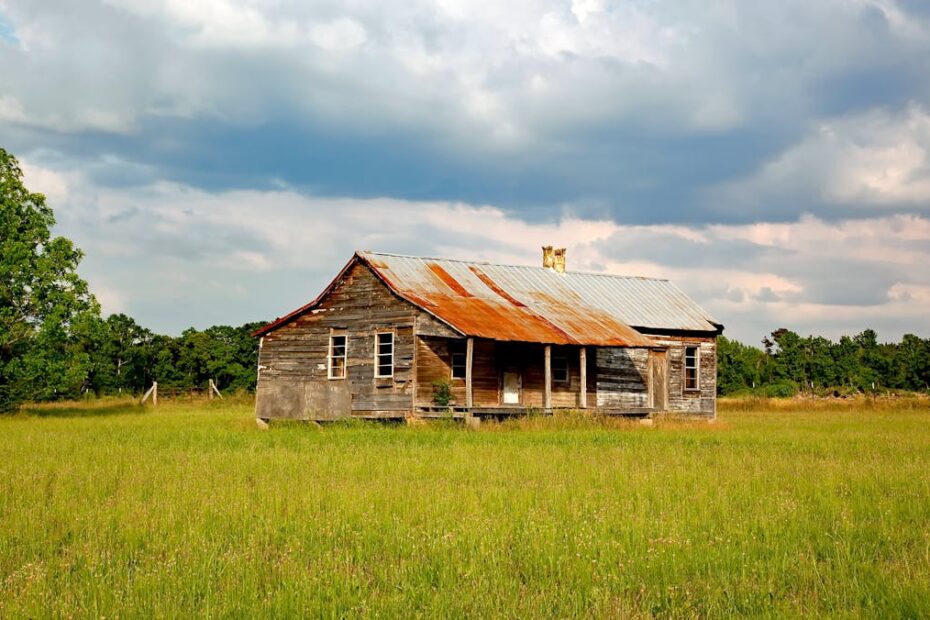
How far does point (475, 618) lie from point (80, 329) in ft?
107

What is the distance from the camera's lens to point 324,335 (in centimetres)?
3266

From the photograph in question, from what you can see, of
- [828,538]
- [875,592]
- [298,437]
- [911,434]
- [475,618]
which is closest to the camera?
[475,618]

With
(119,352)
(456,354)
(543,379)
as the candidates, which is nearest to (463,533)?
(456,354)

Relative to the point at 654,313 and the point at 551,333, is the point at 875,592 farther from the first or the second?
the point at 654,313

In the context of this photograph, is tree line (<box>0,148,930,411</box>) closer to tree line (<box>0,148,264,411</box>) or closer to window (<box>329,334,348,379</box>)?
tree line (<box>0,148,264,411</box>)

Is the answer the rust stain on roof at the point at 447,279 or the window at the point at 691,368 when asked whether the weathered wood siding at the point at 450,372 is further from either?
the window at the point at 691,368

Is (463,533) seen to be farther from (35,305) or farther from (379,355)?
(35,305)

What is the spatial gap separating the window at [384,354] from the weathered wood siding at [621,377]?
838 centimetres

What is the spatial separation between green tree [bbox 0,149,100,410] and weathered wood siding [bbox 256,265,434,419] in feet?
26.0

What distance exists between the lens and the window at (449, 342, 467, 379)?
31.1 m

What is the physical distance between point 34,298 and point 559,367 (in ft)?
66.3

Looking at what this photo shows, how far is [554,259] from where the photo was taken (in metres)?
41.2

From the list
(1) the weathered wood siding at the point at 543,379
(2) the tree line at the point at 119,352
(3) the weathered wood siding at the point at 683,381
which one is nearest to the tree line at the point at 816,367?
(2) the tree line at the point at 119,352

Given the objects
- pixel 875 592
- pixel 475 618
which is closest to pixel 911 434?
pixel 875 592
